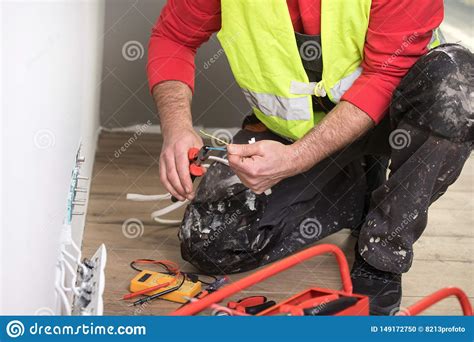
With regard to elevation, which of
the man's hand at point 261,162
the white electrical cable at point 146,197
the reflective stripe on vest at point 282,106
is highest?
the reflective stripe on vest at point 282,106

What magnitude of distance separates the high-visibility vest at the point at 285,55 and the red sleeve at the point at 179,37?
0.06 meters

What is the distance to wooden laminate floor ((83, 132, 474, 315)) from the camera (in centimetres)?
186

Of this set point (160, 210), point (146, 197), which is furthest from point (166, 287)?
point (146, 197)

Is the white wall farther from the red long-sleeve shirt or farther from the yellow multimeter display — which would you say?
the red long-sleeve shirt

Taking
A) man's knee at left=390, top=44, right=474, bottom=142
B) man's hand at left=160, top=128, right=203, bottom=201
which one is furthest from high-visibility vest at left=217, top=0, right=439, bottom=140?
man's hand at left=160, top=128, right=203, bottom=201

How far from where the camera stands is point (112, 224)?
7.06ft

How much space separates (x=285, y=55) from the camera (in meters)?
1.86

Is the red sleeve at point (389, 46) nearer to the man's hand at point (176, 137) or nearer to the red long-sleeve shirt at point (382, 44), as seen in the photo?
the red long-sleeve shirt at point (382, 44)

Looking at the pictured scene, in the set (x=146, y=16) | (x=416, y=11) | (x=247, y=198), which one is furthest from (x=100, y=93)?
(x=416, y=11)

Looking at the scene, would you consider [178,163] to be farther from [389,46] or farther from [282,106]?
[389,46]

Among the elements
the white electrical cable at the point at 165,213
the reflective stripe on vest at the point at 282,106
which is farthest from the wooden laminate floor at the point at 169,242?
the reflective stripe on vest at the point at 282,106

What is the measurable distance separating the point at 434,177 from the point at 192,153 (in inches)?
20.1

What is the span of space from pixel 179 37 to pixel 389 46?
1.69ft

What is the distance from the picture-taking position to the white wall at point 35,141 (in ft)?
2.93
